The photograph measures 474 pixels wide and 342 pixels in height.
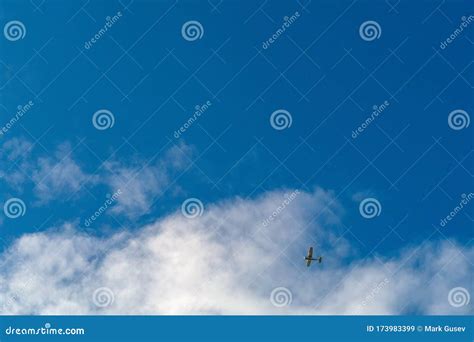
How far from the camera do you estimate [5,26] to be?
29.5 metres

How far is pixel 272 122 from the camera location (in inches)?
1294

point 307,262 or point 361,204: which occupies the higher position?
point 361,204
